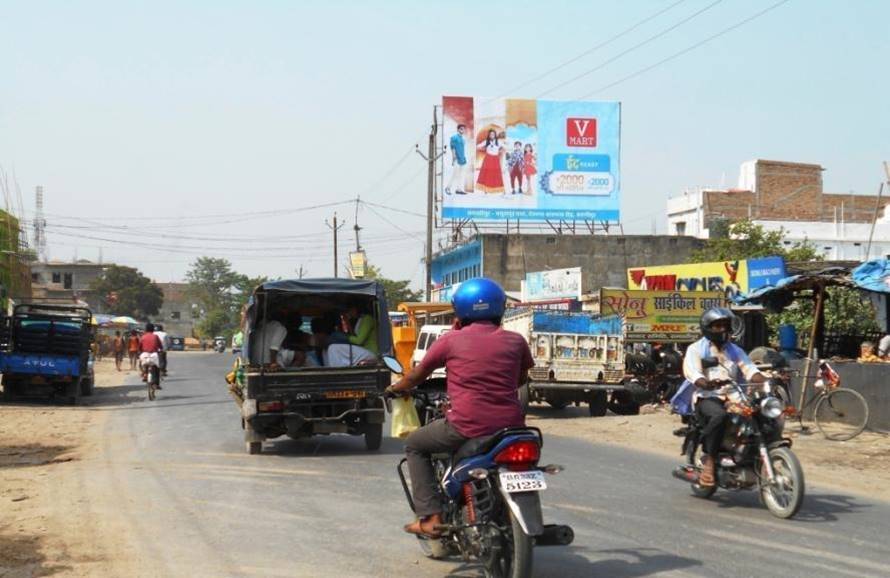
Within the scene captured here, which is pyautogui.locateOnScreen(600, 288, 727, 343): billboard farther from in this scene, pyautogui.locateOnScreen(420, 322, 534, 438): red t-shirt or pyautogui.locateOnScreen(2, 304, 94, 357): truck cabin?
pyautogui.locateOnScreen(420, 322, 534, 438): red t-shirt

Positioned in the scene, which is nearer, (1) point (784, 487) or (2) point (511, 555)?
(2) point (511, 555)

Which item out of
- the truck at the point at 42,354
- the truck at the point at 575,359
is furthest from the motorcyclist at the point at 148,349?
the truck at the point at 575,359

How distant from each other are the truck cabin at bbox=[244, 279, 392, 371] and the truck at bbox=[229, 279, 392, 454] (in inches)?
0.5

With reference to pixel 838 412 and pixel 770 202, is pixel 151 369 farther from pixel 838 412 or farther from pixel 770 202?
pixel 770 202

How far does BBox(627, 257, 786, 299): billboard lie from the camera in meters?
28.1

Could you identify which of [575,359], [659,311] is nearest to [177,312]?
[659,311]

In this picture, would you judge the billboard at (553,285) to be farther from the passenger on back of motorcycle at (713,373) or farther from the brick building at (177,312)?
the brick building at (177,312)

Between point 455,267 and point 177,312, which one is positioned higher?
point 455,267

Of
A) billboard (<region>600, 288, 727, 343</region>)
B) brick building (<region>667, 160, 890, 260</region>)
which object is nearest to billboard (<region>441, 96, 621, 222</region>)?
brick building (<region>667, 160, 890, 260</region>)

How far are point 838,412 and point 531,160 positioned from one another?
32.3 m

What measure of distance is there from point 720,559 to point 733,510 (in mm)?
2109

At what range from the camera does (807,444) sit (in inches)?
599

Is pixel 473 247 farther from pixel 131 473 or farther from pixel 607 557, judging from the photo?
pixel 607 557

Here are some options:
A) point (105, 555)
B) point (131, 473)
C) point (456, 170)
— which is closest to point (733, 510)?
point (105, 555)
